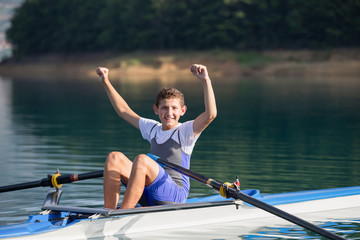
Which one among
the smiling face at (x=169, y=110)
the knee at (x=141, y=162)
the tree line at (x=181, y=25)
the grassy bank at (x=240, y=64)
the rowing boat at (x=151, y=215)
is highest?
the tree line at (x=181, y=25)

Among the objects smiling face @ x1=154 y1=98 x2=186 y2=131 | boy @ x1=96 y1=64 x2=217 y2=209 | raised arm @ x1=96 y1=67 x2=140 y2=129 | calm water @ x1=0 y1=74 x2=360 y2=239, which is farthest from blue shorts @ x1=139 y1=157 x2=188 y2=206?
raised arm @ x1=96 y1=67 x2=140 y2=129

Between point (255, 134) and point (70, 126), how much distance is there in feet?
16.5

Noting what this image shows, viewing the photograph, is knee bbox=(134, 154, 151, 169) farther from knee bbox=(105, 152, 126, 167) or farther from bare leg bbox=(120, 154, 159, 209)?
knee bbox=(105, 152, 126, 167)

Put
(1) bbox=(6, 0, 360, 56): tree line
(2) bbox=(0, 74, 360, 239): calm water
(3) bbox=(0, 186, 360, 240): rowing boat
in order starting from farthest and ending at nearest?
(1) bbox=(6, 0, 360, 56): tree line, (2) bbox=(0, 74, 360, 239): calm water, (3) bbox=(0, 186, 360, 240): rowing boat

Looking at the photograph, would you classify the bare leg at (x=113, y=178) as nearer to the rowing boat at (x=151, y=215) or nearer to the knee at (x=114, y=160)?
the knee at (x=114, y=160)

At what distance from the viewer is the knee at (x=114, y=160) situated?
558cm

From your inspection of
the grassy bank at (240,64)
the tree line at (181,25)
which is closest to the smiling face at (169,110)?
the grassy bank at (240,64)

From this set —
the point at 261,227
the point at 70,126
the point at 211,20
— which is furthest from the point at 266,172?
the point at 211,20

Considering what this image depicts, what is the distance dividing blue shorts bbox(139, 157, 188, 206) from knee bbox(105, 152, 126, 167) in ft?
1.17

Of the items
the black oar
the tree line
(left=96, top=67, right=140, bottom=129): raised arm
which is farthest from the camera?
the tree line

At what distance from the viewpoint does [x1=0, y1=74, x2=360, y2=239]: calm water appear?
7859mm

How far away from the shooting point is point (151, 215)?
5.62 m

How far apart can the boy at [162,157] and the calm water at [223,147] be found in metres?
0.82

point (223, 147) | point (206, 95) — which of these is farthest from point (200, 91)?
point (206, 95)
